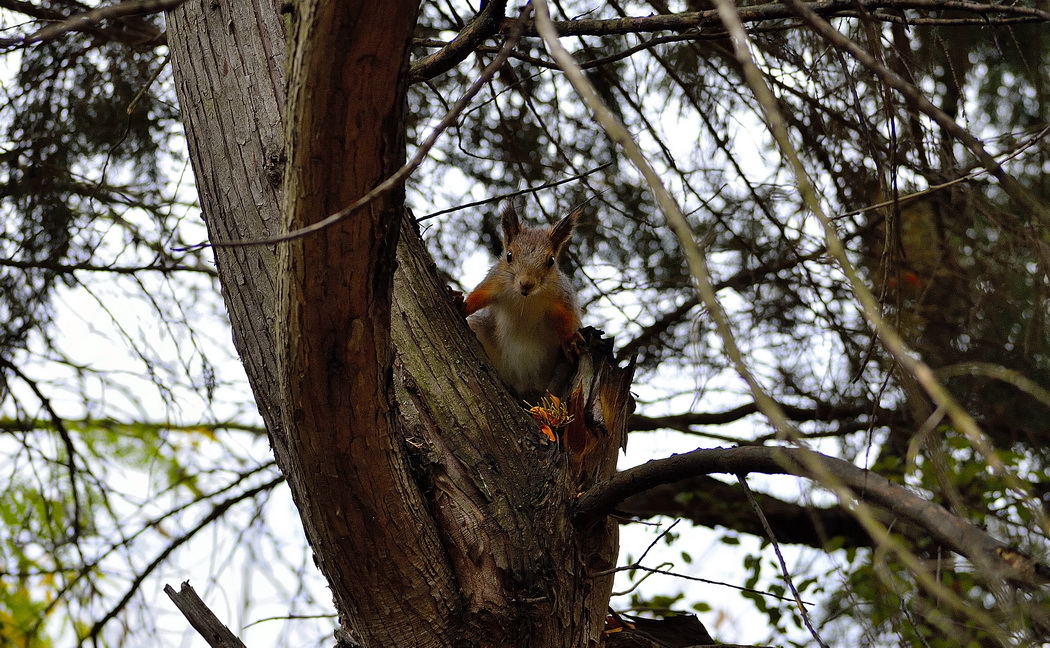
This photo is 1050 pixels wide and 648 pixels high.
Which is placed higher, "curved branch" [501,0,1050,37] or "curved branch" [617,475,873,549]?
"curved branch" [617,475,873,549]

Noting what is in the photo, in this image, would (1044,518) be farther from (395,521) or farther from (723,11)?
(395,521)

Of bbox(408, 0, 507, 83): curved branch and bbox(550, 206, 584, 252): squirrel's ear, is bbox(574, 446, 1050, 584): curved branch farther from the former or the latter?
bbox(550, 206, 584, 252): squirrel's ear

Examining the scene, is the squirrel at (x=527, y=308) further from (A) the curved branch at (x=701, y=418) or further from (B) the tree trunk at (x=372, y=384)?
(A) the curved branch at (x=701, y=418)

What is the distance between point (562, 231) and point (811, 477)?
2.48m

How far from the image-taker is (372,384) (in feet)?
5.89

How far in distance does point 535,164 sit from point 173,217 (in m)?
1.52

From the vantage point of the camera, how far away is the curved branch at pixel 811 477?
1093 millimetres

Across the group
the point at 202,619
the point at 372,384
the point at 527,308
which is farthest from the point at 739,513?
the point at 372,384

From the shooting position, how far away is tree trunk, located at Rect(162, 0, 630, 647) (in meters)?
1.52

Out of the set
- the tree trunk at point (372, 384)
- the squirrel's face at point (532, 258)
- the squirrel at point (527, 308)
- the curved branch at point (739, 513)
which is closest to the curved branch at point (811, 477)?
the tree trunk at point (372, 384)

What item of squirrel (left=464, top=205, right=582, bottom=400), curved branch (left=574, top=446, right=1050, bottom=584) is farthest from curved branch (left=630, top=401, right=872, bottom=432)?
curved branch (left=574, top=446, right=1050, bottom=584)

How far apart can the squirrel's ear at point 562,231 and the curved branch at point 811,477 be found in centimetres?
162

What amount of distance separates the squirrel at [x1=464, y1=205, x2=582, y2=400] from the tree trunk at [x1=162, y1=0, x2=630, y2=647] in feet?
2.92

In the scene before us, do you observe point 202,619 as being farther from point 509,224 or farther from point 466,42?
point 509,224
